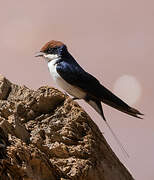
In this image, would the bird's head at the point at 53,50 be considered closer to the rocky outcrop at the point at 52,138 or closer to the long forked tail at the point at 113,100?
the long forked tail at the point at 113,100

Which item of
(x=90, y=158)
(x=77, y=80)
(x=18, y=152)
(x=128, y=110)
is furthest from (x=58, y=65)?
(x=18, y=152)

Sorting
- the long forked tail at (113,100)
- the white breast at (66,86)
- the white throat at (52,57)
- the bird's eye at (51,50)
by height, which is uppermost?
the bird's eye at (51,50)

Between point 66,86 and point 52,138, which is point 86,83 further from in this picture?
point 52,138

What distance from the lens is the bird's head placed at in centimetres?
285

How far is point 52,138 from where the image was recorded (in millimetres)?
1955

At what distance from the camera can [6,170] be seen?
1512 mm

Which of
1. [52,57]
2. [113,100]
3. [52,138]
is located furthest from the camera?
[52,57]

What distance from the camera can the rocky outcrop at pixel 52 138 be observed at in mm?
1699

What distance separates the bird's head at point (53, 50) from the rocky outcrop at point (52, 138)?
0.68 meters

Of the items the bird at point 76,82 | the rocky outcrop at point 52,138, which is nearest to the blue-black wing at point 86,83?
the bird at point 76,82

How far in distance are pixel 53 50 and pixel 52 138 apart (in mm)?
985

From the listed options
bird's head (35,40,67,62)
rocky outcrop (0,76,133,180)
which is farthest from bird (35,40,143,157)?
rocky outcrop (0,76,133,180)

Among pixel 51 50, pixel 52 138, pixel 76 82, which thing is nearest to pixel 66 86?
pixel 76 82

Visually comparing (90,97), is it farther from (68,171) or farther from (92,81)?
(68,171)
